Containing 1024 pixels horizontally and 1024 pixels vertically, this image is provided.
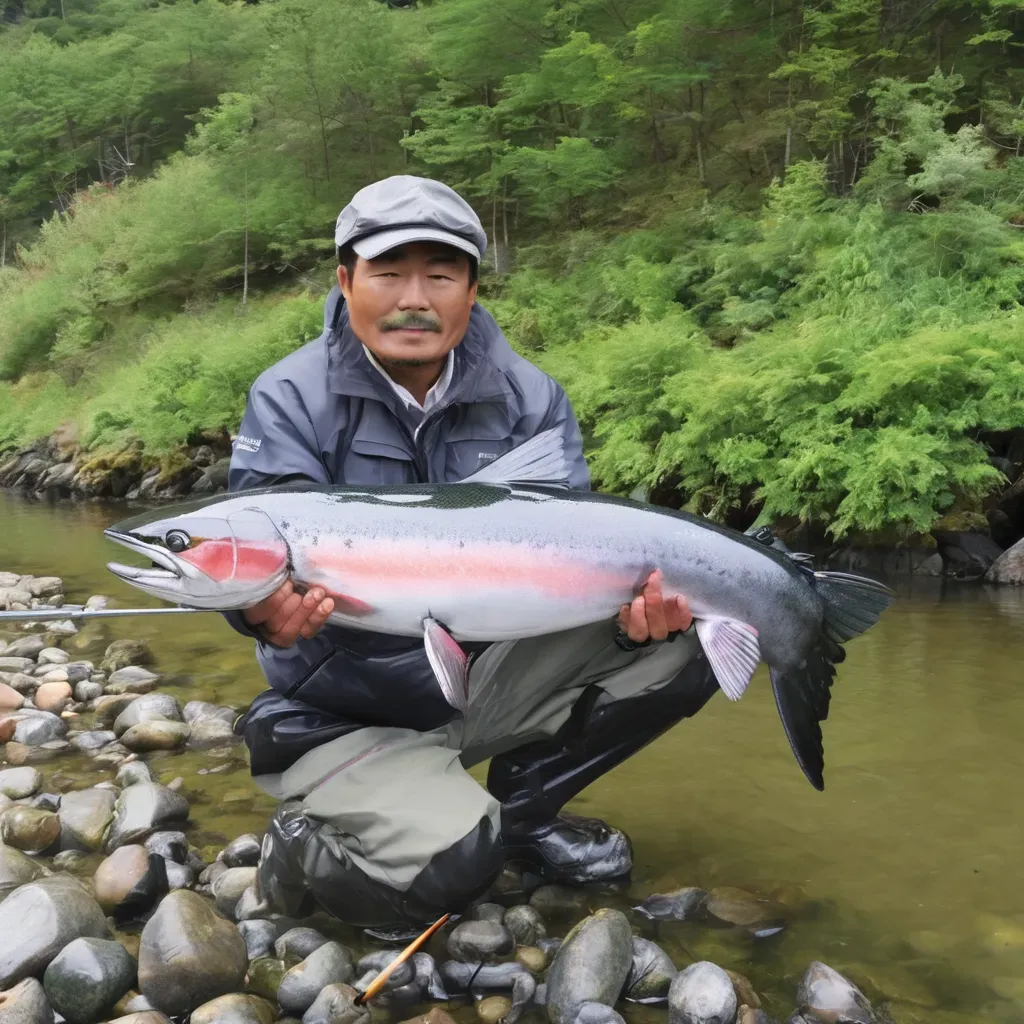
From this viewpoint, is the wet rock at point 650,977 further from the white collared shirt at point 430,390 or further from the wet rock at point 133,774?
the wet rock at point 133,774

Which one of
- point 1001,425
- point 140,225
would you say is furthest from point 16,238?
point 1001,425

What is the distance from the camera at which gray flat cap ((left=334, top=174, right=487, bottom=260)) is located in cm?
252

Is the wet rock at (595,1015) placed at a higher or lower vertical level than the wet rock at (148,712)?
higher

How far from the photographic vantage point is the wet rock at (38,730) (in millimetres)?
3914

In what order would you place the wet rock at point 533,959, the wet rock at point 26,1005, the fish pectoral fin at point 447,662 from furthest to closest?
the wet rock at point 533,959 < the fish pectoral fin at point 447,662 < the wet rock at point 26,1005

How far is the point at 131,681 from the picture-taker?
4.74m

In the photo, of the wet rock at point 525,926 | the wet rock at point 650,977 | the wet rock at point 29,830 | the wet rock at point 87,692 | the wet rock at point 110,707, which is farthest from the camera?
the wet rock at point 87,692

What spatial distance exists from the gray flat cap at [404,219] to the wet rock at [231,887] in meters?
1.82

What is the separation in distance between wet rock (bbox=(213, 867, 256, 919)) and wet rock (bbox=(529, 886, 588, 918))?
2.70ft

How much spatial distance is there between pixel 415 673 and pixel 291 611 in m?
0.45

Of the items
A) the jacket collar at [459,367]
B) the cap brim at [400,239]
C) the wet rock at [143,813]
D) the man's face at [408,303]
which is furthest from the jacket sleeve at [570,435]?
the wet rock at [143,813]

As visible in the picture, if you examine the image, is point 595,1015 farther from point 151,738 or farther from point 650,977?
point 151,738

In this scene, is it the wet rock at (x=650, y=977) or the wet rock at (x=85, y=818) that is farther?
the wet rock at (x=85, y=818)

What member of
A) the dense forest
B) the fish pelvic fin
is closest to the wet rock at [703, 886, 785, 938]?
the fish pelvic fin
